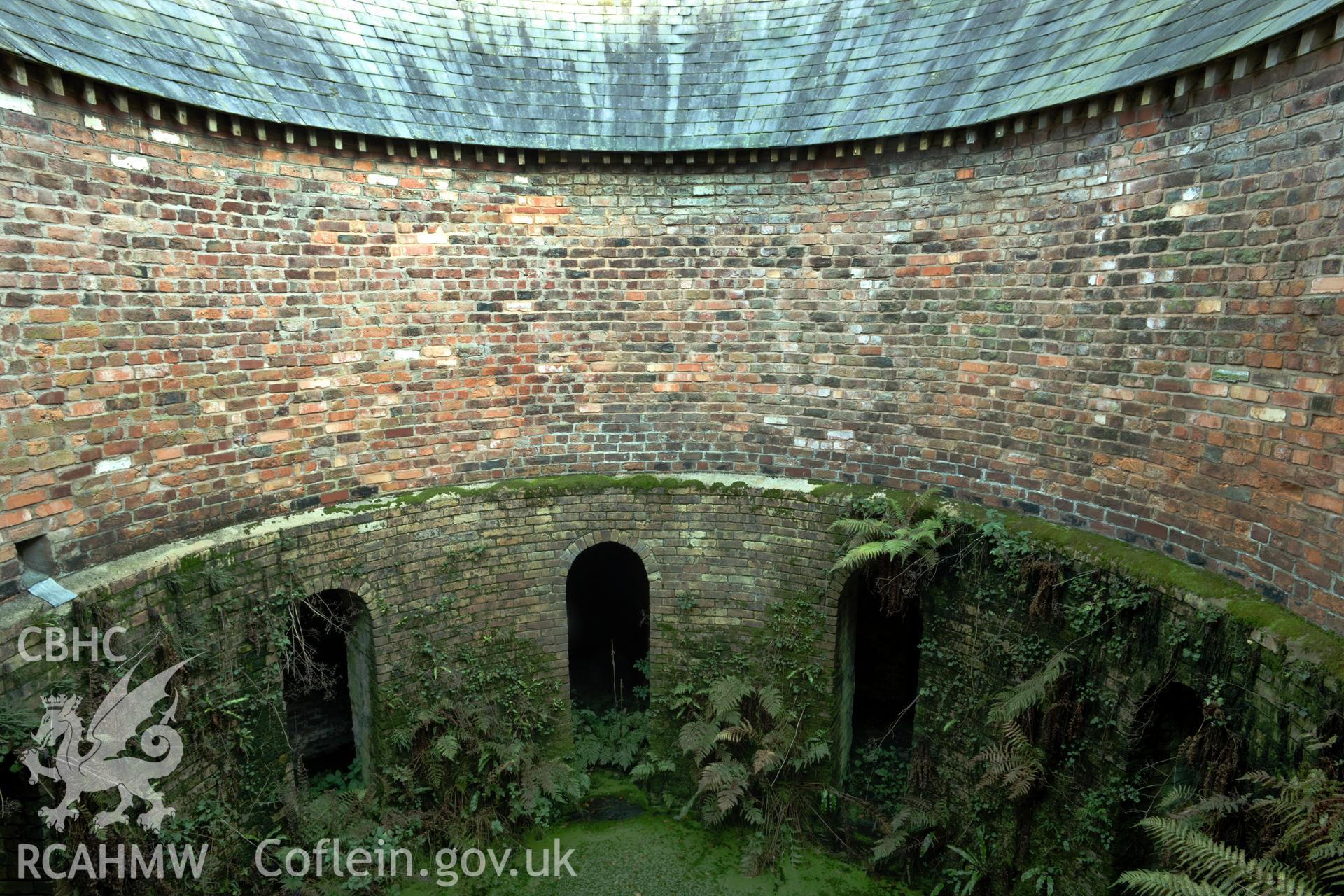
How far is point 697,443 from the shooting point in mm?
9242

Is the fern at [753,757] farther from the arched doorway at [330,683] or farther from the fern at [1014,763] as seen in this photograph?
the arched doorway at [330,683]

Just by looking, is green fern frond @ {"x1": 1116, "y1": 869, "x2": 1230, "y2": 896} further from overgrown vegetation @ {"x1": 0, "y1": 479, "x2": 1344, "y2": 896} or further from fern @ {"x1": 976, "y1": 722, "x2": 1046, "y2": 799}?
fern @ {"x1": 976, "y1": 722, "x2": 1046, "y2": 799}

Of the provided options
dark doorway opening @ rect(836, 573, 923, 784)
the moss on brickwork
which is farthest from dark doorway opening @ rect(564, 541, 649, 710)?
the moss on brickwork

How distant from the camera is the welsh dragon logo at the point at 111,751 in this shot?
555 cm

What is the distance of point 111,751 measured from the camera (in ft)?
19.8

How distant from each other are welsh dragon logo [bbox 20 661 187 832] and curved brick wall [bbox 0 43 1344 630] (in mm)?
1177

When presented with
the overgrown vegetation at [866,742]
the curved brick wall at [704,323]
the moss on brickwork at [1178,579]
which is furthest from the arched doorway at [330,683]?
the moss on brickwork at [1178,579]

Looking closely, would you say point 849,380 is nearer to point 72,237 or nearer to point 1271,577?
point 1271,577

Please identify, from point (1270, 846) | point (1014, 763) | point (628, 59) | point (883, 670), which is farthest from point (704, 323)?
point (1270, 846)

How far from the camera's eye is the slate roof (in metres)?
6.34

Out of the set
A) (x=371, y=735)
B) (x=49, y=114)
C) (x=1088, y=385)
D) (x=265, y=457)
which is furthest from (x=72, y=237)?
(x=1088, y=385)

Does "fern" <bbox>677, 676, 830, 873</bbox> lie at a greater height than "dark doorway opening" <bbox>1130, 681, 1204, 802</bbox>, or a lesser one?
lesser

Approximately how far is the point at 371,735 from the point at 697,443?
4935 mm

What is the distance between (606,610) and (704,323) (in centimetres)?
578
